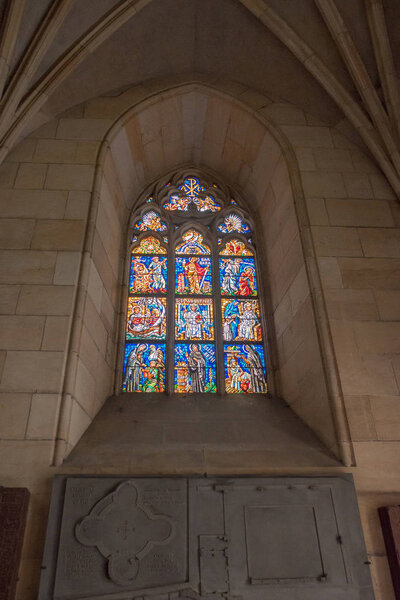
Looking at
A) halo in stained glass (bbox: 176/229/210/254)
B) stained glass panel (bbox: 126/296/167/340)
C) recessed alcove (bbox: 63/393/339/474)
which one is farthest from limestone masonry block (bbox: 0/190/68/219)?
recessed alcove (bbox: 63/393/339/474)

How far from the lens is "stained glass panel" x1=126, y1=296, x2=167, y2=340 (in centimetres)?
562

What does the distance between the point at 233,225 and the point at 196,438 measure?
11.7 ft

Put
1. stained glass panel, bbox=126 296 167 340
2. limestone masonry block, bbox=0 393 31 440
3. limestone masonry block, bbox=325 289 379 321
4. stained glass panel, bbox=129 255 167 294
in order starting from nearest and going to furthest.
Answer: limestone masonry block, bbox=0 393 31 440 < limestone masonry block, bbox=325 289 379 321 < stained glass panel, bbox=126 296 167 340 < stained glass panel, bbox=129 255 167 294

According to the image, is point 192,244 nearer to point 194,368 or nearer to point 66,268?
point 194,368

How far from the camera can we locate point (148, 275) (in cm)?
612

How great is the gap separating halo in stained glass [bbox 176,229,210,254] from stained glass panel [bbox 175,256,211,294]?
0.46ft

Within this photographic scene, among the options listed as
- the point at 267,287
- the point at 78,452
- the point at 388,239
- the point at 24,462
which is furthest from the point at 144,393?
the point at 388,239

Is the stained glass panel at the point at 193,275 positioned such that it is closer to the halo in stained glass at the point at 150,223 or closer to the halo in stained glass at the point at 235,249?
the halo in stained glass at the point at 235,249

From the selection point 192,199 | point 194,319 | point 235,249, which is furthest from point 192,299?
point 192,199

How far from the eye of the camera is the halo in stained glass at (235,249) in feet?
21.1

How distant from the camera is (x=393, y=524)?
3.45 meters

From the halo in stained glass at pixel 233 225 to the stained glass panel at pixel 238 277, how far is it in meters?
0.57

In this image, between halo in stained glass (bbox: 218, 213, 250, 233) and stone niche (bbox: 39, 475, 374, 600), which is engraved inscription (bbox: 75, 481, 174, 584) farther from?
halo in stained glass (bbox: 218, 213, 250, 233)

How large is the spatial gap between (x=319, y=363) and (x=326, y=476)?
1114 mm
